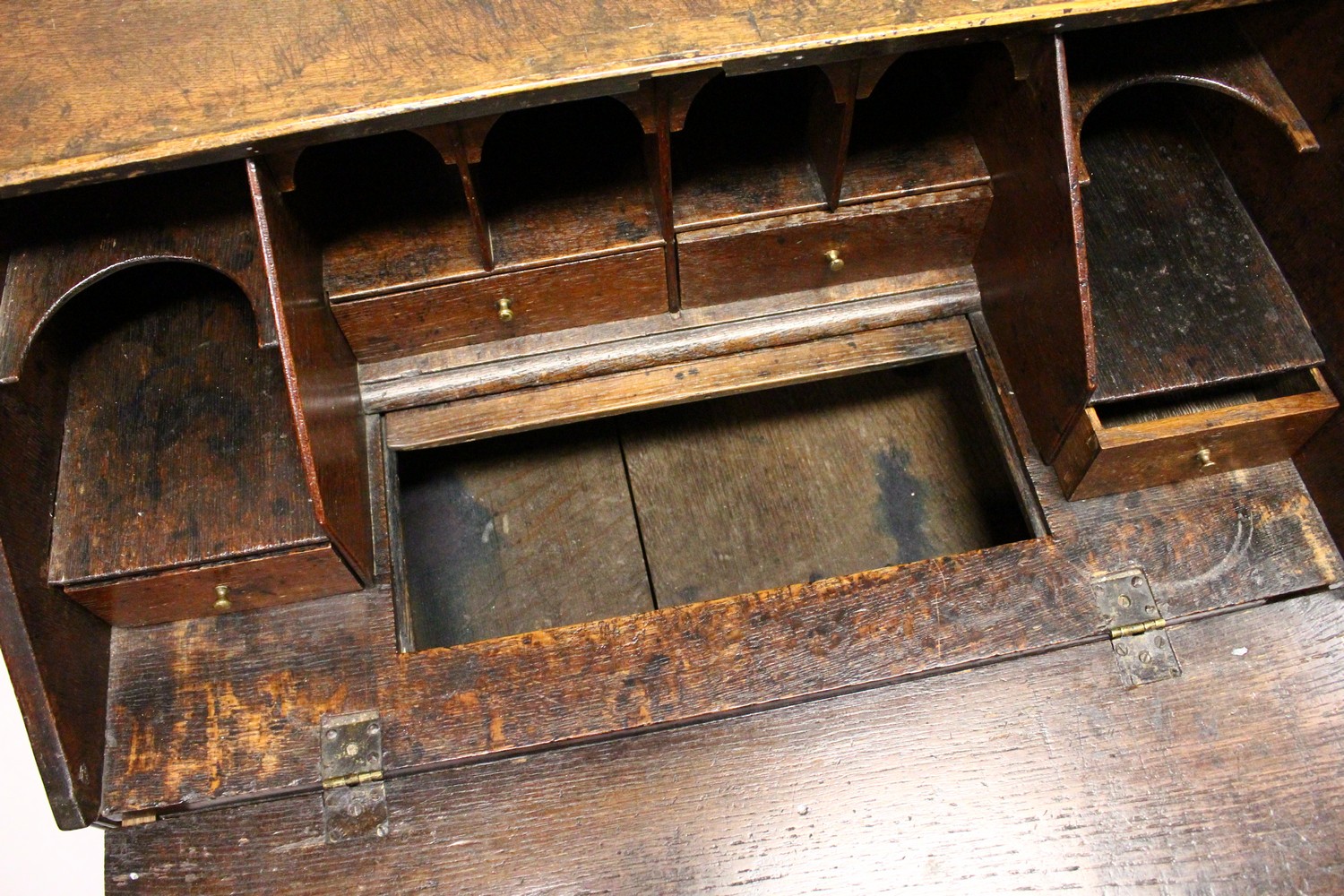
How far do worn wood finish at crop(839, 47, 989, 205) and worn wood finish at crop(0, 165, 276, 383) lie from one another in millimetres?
724

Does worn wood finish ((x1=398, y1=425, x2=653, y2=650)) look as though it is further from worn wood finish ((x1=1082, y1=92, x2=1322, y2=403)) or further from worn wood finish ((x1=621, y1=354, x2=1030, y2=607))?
worn wood finish ((x1=1082, y1=92, x2=1322, y2=403))

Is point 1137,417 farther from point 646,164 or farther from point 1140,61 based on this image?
point 646,164

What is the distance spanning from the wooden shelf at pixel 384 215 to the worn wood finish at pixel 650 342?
5.4 inches

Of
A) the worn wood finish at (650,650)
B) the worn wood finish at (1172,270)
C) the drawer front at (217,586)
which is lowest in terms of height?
the worn wood finish at (650,650)

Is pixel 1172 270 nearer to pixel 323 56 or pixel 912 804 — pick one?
pixel 912 804

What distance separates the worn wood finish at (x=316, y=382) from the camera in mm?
1184

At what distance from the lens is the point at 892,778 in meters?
1.29

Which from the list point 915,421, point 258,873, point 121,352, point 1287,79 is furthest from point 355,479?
point 1287,79

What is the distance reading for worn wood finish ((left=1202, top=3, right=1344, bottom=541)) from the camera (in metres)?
1.28

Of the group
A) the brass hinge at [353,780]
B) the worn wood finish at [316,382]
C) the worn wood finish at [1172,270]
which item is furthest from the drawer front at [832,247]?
the brass hinge at [353,780]

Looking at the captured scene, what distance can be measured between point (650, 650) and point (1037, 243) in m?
0.68

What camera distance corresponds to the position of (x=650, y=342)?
1482mm

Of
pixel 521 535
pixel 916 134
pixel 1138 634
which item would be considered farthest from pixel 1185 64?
pixel 521 535

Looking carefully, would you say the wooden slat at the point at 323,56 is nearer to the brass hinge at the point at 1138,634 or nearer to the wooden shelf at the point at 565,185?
the wooden shelf at the point at 565,185
